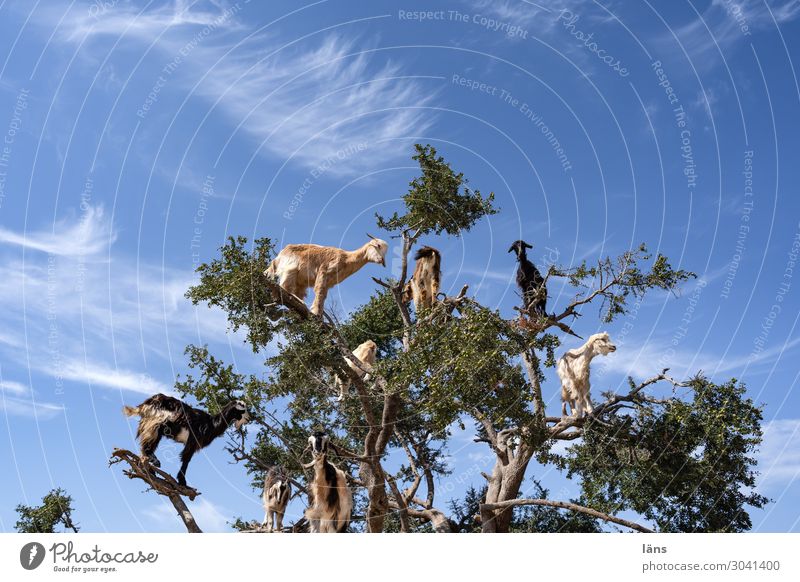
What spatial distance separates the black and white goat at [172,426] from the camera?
1374 centimetres

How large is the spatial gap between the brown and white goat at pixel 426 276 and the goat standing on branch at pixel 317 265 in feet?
4.03

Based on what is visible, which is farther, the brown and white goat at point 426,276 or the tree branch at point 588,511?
the brown and white goat at point 426,276

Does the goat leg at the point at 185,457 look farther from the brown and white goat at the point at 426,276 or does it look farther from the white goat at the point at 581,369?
the white goat at the point at 581,369

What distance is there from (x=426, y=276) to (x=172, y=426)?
8139mm

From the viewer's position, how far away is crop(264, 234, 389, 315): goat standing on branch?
18.2 meters

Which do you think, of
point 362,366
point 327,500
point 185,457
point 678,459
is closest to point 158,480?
point 185,457

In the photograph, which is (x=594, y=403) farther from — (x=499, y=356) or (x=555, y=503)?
(x=499, y=356)

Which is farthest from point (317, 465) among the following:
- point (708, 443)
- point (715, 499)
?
point (715, 499)

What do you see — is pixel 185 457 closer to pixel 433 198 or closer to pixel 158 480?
pixel 158 480

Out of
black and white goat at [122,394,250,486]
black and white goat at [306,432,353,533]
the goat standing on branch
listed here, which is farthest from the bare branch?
the goat standing on branch
